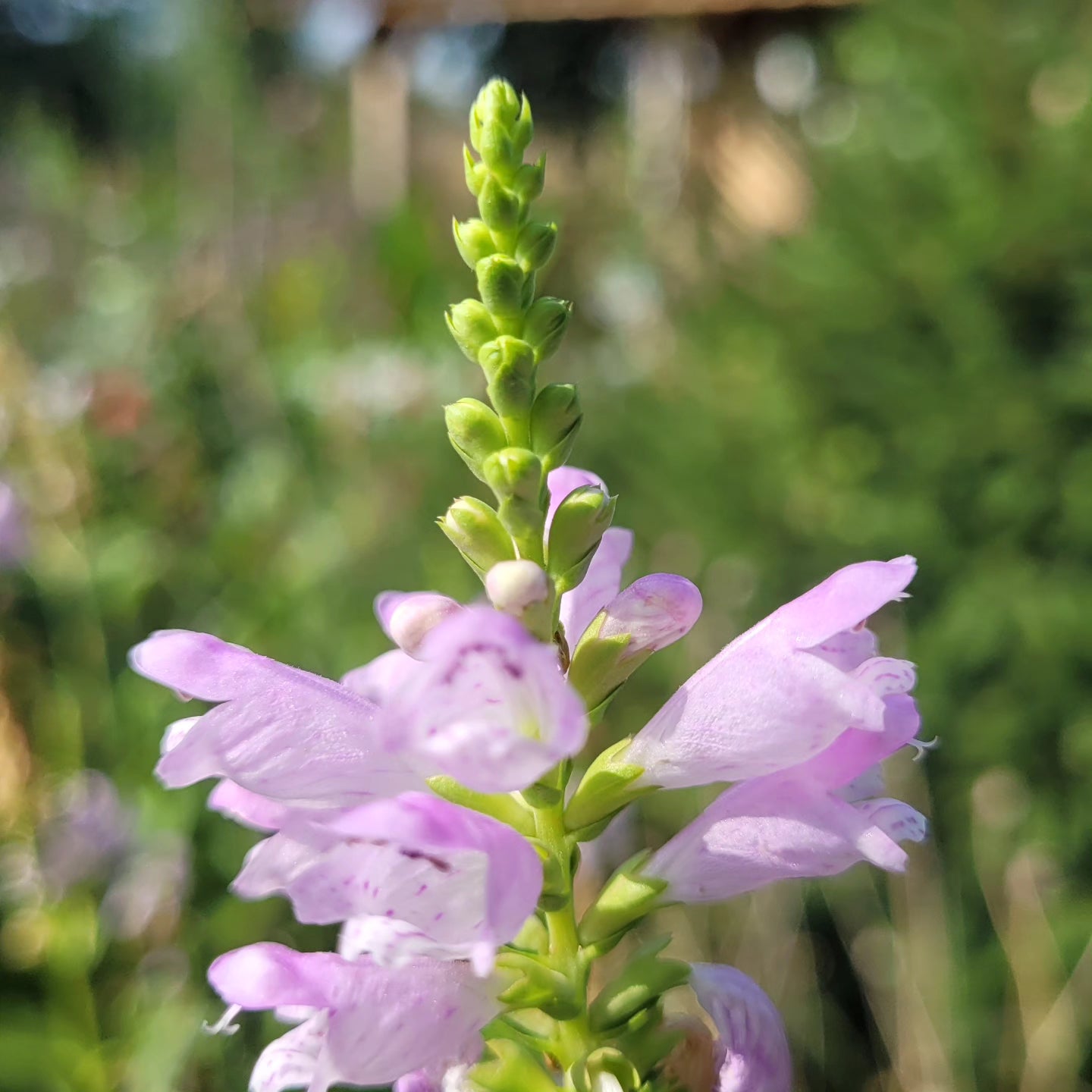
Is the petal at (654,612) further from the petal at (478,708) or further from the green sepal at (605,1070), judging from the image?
the green sepal at (605,1070)

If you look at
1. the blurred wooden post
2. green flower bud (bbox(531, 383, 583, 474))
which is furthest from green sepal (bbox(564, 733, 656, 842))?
the blurred wooden post

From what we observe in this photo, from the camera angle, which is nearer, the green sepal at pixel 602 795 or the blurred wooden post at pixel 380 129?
the green sepal at pixel 602 795

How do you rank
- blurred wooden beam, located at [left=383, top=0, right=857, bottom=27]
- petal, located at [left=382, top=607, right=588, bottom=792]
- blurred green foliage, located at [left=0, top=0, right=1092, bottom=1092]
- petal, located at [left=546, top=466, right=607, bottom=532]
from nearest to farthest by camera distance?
petal, located at [left=382, top=607, right=588, bottom=792] < petal, located at [left=546, top=466, right=607, bottom=532] < blurred green foliage, located at [left=0, top=0, right=1092, bottom=1092] < blurred wooden beam, located at [left=383, top=0, right=857, bottom=27]

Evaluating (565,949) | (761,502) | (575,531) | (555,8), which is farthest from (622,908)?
(555,8)

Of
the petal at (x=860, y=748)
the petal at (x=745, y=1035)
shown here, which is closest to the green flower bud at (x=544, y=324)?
the petal at (x=860, y=748)

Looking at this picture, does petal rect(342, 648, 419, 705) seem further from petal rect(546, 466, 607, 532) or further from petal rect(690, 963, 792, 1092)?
petal rect(690, 963, 792, 1092)

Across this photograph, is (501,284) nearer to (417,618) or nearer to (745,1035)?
(417,618)
